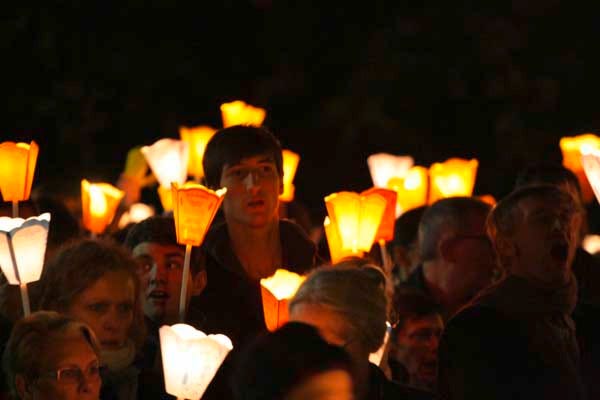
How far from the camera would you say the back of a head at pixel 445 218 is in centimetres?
774

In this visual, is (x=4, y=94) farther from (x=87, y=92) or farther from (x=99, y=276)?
(x=99, y=276)

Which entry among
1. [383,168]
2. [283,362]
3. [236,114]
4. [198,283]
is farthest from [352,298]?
[383,168]

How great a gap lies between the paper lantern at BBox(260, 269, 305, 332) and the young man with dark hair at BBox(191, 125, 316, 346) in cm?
65

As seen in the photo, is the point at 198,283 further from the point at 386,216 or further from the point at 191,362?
the point at 191,362

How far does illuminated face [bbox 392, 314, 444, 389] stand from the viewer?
748cm

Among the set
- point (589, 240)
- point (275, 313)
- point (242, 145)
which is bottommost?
point (589, 240)

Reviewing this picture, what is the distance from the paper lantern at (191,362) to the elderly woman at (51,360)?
25cm

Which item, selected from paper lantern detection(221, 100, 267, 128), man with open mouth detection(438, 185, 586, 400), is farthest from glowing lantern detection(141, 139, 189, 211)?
man with open mouth detection(438, 185, 586, 400)

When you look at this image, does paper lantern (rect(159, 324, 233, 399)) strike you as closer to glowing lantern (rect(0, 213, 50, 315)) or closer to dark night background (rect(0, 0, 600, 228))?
glowing lantern (rect(0, 213, 50, 315))

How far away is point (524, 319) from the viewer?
6379 mm

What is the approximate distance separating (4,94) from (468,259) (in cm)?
609

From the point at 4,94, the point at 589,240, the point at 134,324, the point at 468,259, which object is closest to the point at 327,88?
the point at 4,94

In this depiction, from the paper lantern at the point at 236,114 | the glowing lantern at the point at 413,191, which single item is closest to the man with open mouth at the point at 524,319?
the paper lantern at the point at 236,114

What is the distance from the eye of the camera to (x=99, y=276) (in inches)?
254
